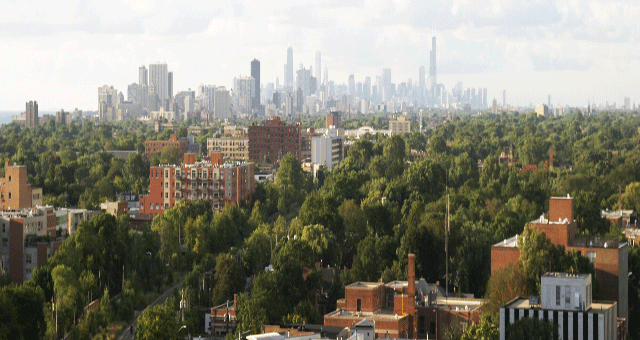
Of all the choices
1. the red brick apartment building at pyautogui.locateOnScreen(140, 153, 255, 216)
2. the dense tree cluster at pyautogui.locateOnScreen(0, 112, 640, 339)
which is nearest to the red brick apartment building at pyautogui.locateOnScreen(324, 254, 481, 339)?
the dense tree cluster at pyautogui.locateOnScreen(0, 112, 640, 339)

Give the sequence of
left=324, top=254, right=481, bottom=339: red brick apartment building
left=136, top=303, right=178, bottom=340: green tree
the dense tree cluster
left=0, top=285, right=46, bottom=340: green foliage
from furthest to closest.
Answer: the dense tree cluster < left=0, top=285, right=46, bottom=340: green foliage < left=324, top=254, right=481, bottom=339: red brick apartment building < left=136, top=303, right=178, bottom=340: green tree

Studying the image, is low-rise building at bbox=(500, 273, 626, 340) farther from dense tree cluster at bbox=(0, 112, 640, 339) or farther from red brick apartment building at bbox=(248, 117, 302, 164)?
red brick apartment building at bbox=(248, 117, 302, 164)

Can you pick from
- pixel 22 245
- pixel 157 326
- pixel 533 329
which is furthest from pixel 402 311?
pixel 22 245

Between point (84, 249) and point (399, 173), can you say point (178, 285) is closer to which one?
point (84, 249)

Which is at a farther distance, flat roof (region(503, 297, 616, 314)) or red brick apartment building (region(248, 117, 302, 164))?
red brick apartment building (region(248, 117, 302, 164))

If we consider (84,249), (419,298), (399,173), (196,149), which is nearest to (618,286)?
(419,298)

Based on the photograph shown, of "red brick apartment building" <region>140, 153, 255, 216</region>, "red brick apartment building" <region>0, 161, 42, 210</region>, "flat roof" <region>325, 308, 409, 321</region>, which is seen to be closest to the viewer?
"flat roof" <region>325, 308, 409, 321</region>

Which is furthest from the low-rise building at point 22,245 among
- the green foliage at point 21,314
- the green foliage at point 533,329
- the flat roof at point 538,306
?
the green foliage at point 533,329

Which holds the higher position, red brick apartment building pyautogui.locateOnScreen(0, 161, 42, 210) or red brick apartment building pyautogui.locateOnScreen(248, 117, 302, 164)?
red brick apartment building pyautogui.locateOnScreen(248, 117, 302, 164)
